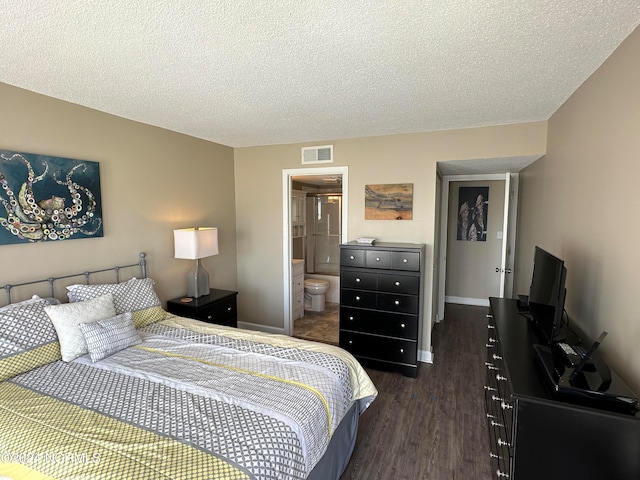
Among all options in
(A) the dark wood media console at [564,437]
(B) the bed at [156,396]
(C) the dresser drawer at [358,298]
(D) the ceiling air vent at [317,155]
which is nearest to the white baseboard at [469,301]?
(C) the dresser drawer at [358,298]

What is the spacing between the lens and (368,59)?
1.88 metres

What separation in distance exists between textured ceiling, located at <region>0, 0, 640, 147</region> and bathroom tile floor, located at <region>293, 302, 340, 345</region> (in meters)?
2.81

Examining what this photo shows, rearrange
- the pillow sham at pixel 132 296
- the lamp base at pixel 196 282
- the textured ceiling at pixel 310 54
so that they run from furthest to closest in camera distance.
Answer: the lamp base at pixel 196 282 < the pillow sham at pixel 132 296 < the textured ceiling at pixel 310 54

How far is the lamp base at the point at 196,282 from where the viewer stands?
3.50 metres

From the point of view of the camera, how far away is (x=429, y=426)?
102 inches

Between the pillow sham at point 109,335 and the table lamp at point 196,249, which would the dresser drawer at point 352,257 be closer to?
the table lamp at point 196,249

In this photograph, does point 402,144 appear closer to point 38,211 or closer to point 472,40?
point 472,40

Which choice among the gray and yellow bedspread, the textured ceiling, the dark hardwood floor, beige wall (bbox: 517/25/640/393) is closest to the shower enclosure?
the dark hardwood floor

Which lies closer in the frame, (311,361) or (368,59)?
(368,59)

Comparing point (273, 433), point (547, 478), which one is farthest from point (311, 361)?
point (547, 478)

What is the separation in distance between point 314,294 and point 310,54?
4130mm

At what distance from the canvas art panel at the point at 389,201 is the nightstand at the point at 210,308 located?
184 cm

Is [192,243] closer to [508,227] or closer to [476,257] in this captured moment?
[508,227]

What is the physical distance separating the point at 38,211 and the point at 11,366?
3.60 feet
